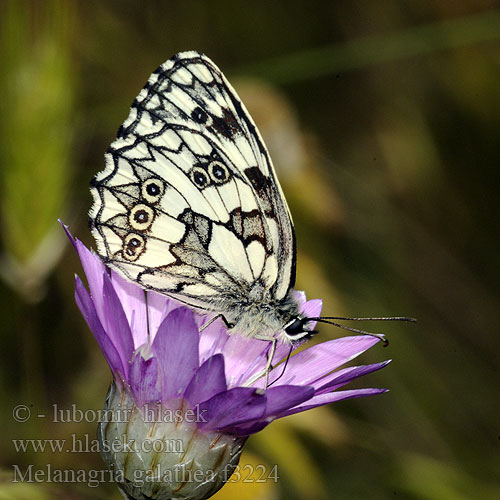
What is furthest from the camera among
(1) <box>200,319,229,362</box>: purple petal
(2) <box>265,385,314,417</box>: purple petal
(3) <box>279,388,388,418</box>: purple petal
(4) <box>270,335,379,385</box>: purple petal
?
(1) <box>200,319,229,362</box>: purple petal

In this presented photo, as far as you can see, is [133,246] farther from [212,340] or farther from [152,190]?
[212,340]

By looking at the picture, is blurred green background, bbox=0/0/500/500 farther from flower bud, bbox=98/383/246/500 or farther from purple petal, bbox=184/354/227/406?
purple petal, bbox=184/354/227/406

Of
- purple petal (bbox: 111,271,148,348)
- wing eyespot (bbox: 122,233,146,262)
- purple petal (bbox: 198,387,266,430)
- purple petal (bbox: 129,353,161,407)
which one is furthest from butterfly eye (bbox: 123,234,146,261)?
purple petal (bbox: 198,387,266,430)

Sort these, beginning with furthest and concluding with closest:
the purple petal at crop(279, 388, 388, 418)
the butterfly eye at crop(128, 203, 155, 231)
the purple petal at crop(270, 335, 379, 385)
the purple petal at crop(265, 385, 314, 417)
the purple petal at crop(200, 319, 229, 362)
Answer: the purple petal at crop(200, 319, 229, 362), the butterfly eye at crop(128, 203, 155, 231), the purple petal at crop(270, 335, 379, 385), the purple petal at crop(279, 388, 388, 418), the purple petal at crop(265, 385, 314, 417)

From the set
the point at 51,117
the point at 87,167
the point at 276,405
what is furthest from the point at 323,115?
the point at 276,405

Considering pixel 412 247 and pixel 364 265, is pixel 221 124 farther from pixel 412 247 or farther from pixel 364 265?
pixel 412 247

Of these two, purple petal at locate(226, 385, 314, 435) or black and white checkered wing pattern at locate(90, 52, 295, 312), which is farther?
black and white checkered wing pattern at locate(90, 52, 295, 312)

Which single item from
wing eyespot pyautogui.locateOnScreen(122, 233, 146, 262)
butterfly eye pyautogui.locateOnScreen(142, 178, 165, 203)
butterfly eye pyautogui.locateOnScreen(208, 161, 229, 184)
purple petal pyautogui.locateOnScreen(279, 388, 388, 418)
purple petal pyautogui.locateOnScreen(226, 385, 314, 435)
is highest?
butterfly eye pyautogui.locateOnScreen(208, 161, 229, 184)

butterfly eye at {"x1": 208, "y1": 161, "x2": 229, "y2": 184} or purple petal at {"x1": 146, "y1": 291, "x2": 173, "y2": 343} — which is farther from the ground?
butterfly eye at {"x1": 208, "y1": 161, "x2": 229, "y2": 184}

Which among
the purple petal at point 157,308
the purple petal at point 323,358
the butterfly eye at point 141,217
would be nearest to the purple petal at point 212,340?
the purple petal at point 157,308
